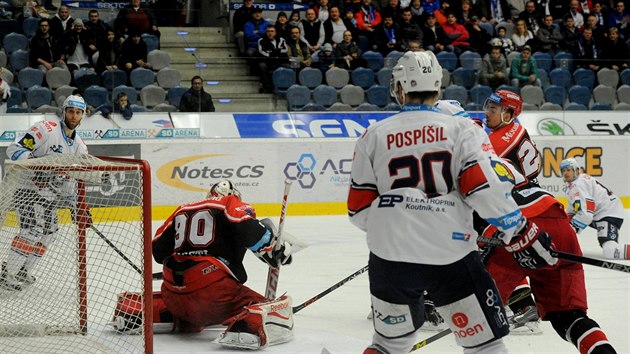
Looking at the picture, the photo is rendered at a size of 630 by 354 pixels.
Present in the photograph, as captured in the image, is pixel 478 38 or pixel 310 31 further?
pixel 478 38

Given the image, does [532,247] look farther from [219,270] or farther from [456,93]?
[456,93]

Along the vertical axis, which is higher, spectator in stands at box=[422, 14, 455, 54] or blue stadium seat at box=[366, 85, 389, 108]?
spectator in stands at box=[422, 14, 455, 54]

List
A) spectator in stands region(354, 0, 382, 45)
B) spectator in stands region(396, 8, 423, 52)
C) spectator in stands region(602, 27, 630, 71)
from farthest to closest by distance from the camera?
1. spectator in stands region(602, 27, 630, 71)
2. spectator in stands region(354, 0, 382, 45)
3. spectator in stands region(396, 8, 423, 52)

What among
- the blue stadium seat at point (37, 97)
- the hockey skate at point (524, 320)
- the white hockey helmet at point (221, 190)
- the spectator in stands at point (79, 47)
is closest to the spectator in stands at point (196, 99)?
the spectator in stands at point (79, 47)

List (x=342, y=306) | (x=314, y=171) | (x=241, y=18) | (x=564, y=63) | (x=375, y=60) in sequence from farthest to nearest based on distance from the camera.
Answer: (x=241, y=18) → (x=564, y=63) → (x=375, y=60) → (x=314, y=171) → (x=342, y=306)

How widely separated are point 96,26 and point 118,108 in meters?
1.18

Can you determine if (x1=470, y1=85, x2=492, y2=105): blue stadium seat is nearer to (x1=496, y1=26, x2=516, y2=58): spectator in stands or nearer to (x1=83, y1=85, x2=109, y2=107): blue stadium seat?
(x1=496, y1=26, x2=516, y2=58): spectator in stands

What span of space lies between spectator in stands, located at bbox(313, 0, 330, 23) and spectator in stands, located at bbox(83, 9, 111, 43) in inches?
102

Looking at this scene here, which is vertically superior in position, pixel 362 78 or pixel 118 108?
pixel 362 78

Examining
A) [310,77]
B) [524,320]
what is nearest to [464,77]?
[310,77]

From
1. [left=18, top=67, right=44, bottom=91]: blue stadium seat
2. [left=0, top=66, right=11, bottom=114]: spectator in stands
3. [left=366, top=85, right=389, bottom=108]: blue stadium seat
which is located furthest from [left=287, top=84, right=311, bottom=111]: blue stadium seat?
[left=0, top=66, right=11, bottom=114]: spectator in stands

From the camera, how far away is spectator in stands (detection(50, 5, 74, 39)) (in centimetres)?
991

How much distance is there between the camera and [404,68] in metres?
3.03

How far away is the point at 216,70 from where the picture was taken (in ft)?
33.0
